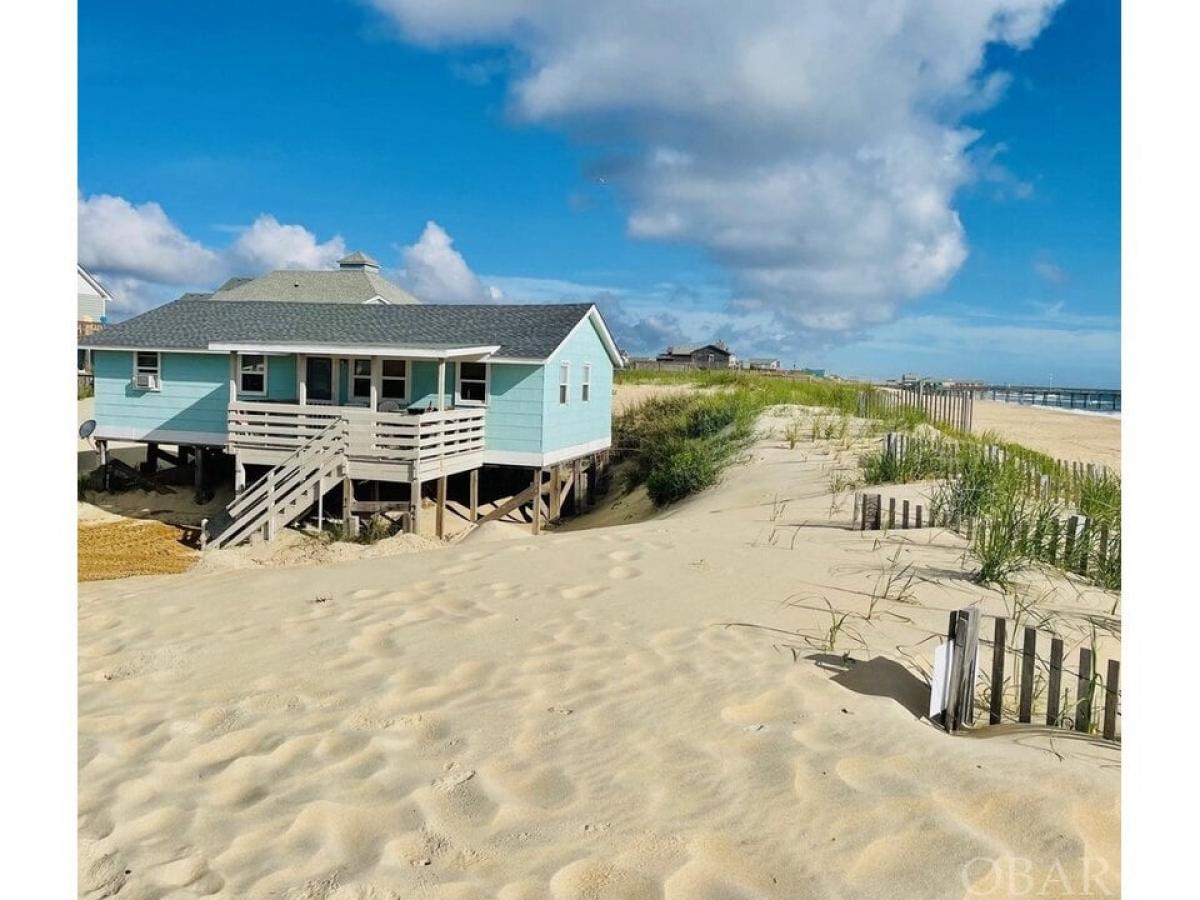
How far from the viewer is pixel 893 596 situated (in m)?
7.41

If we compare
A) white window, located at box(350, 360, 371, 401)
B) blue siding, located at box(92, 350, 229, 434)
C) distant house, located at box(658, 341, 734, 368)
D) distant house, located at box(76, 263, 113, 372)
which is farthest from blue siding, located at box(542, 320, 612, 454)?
distant house, located at box(658, 341, 734, 368)

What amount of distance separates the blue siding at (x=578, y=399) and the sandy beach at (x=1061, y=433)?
1373 centimetres

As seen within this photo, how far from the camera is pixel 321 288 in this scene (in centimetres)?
4128

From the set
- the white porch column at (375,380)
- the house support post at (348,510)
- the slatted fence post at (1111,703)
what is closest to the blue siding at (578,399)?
the white porch column at (375,380)

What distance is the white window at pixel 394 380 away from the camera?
70.7 feet

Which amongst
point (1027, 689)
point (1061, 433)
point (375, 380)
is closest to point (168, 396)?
point (375, 380)

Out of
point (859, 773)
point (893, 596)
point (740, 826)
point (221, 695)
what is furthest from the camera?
point (893, 596)

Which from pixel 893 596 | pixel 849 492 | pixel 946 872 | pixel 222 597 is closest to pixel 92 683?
pixel 222 597

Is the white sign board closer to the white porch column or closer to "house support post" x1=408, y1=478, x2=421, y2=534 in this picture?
"house support post" x1=408, y1=478, x2=421, y2=534

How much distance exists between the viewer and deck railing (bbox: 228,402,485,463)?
18.0m

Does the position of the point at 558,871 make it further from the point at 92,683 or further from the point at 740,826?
the point at 92,683

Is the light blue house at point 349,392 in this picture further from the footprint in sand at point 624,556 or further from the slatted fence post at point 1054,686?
the slatted fence post at point 1054,686

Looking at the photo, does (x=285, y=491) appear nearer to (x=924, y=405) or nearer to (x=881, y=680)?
(x=881, y=680)
